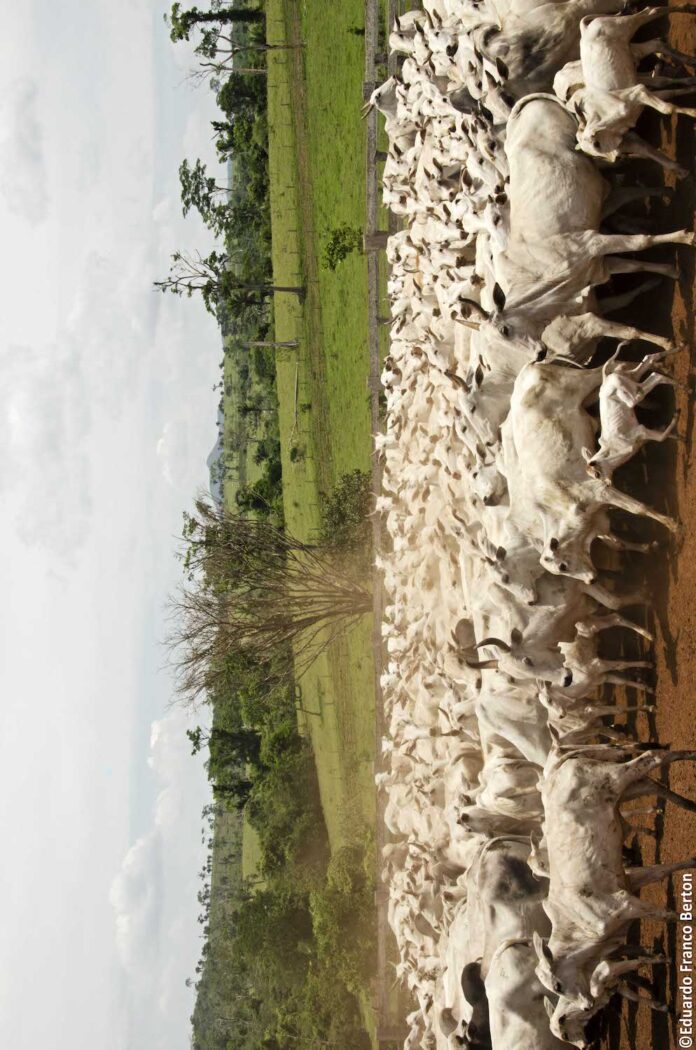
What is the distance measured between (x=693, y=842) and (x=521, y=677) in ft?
8.19

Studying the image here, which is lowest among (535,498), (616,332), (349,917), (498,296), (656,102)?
(349,917)

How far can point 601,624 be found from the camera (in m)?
9.32

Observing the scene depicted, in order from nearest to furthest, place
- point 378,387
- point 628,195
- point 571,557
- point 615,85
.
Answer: point 615,85, point 628,195, point 571,557, point 378,387

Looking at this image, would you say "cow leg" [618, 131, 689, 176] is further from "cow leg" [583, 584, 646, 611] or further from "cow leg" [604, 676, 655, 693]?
"cow leg" [604, 676, 655, 693]

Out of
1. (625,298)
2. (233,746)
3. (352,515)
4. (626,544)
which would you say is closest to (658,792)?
(626,544)

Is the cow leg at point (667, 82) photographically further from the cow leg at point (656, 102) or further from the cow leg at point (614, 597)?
the cow leg at point (614, 597)

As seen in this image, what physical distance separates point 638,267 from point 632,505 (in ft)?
7.50

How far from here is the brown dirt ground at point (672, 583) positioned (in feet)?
27.2

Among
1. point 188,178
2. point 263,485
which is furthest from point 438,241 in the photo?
point 188,178

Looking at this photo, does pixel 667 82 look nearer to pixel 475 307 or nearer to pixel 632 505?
pixel 475 307

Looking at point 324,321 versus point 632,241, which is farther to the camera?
point 324,321

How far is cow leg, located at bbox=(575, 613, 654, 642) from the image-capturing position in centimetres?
907

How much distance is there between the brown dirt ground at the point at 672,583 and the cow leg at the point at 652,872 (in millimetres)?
375

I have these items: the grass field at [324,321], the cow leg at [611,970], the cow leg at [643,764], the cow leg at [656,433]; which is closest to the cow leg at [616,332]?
the cow leg at [656,433]
